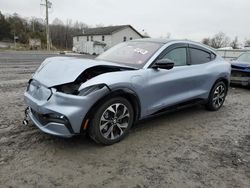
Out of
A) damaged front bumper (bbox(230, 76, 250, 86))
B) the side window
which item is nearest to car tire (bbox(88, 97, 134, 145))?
the side window

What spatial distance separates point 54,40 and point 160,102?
222ft

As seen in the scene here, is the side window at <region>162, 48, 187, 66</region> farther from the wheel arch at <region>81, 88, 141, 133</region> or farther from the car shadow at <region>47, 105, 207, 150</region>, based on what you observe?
the wheel arch at <region>81, 88, 141, 133</region>

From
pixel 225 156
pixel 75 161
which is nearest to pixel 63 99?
pixel 75 161

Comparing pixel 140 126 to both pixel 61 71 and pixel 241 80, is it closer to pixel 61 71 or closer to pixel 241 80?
pixel 61 71

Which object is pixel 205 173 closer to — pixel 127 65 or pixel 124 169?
pixel 124 169

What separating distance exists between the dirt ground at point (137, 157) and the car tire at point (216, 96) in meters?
0.86

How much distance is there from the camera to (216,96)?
543 cm

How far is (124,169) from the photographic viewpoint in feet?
9.41

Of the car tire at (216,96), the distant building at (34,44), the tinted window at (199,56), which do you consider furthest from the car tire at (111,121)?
the distant building at (34,44)

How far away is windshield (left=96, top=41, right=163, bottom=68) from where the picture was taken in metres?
3.94

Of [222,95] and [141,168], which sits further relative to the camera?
[222,95]

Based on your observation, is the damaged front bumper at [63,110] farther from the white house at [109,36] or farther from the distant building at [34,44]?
the distant building at [34,44]

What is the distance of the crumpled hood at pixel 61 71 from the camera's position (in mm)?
3146

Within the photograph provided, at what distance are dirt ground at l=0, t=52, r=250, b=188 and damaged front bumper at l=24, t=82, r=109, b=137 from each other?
0.38 meters
